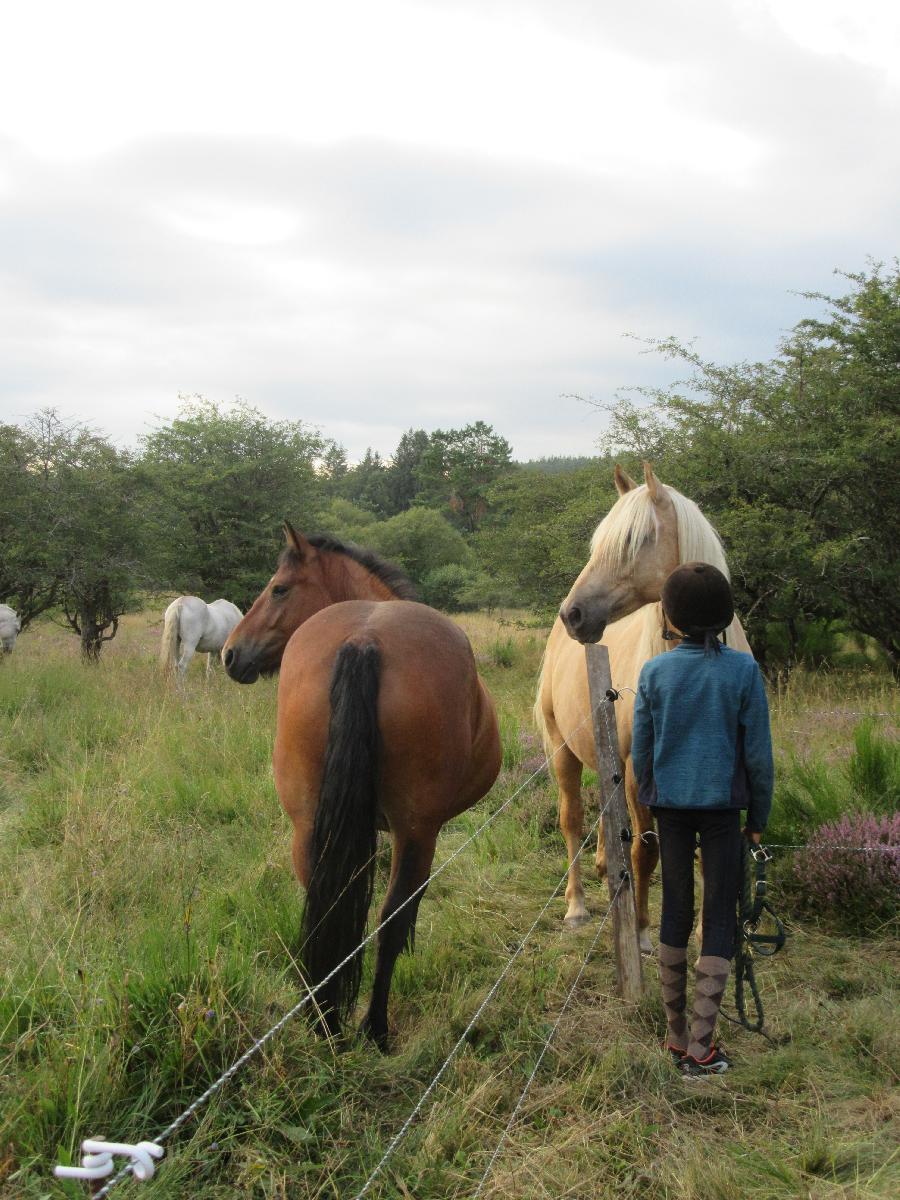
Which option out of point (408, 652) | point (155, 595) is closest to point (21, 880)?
→ point (408, 652)

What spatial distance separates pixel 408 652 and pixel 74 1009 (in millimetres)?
1534

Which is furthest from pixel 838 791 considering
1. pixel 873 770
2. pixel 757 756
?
pixel 757 756

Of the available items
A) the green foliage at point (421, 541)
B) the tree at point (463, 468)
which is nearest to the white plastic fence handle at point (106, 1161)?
the green foliage at point (421, 541)

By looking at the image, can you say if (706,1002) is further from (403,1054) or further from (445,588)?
(445,588)

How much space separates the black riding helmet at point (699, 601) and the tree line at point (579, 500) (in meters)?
2.11

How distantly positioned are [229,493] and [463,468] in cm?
A: 4798

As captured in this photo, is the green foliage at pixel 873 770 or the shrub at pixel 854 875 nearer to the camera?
the shrub at pixel 854 875

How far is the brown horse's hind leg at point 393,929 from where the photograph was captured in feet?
9.71

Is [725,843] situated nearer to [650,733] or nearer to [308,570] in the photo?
[650,733]

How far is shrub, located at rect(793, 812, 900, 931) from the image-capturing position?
13.6ft

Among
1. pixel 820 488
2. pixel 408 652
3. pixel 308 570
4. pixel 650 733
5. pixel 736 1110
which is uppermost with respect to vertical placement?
pixel 820 488

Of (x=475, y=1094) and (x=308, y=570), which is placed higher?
(x=308, y=570)

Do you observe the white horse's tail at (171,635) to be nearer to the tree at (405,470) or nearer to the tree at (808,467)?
the tree at (808,467)

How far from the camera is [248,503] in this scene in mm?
17172
